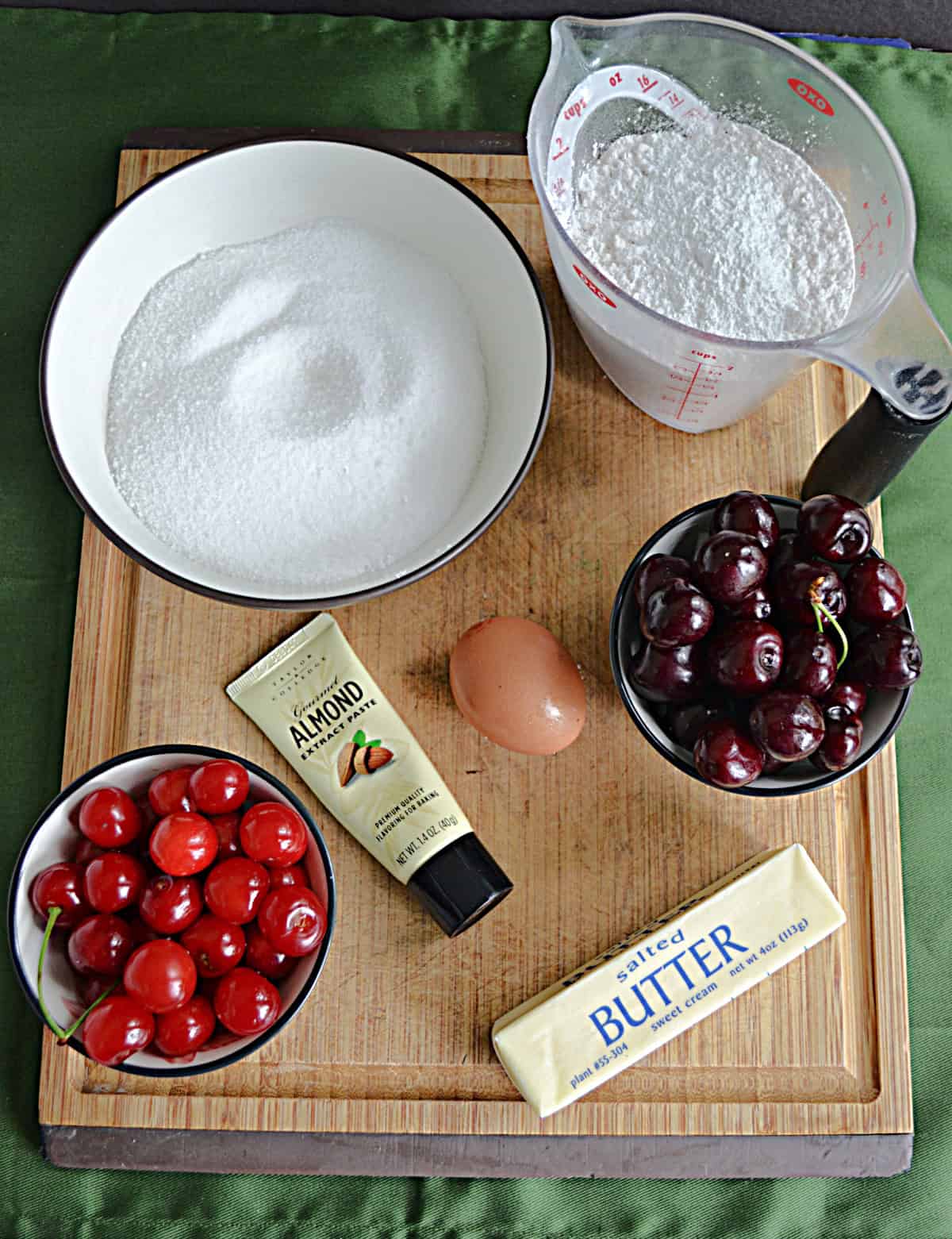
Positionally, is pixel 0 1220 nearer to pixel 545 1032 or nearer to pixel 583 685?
pixel 545 1032

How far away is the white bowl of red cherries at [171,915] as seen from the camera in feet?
2.03

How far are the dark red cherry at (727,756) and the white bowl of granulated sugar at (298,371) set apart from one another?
188 mm

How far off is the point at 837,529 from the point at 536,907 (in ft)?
1.02

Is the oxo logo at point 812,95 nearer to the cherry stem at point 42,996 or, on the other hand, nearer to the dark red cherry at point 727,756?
the dark red cherry at point 727,756

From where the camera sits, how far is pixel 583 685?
74cm

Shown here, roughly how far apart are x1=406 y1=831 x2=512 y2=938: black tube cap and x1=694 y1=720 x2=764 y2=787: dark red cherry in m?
0.16

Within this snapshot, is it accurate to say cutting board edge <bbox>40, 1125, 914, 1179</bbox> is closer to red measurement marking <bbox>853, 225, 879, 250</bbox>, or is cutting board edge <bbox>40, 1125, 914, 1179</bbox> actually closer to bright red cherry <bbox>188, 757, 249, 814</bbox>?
bright red cherry <bbox>188, 757, 249, 814</bbox>

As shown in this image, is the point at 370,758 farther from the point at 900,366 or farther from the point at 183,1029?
the point at 900,366

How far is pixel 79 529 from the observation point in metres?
0.82

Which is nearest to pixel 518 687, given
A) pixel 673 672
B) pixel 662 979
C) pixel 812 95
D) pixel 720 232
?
pixel 673 672

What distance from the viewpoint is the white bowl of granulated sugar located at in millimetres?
707

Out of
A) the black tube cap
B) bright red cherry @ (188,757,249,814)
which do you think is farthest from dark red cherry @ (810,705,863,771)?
bright red cherry @ (188,757,249,814)

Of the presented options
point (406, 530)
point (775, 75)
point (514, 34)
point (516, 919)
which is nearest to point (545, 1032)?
point (516, 919)

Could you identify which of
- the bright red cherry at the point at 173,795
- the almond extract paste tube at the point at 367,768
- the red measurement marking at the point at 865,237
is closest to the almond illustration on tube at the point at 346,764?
the almond extract paste tube at the point at 367,768
